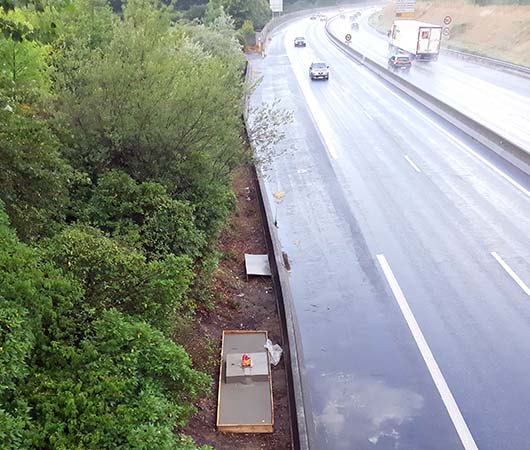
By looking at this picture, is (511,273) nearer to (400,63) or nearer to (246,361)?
(246,361)

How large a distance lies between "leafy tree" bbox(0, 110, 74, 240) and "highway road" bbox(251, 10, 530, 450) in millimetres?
5823

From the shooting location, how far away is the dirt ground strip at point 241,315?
9336 mm

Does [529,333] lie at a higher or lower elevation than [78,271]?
lower

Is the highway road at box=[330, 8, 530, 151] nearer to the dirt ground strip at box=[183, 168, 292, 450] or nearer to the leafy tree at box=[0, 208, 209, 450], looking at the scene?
the dirt ground strip at box=[183, 168, 292, 450]

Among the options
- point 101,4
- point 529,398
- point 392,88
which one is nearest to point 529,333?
point 529,398

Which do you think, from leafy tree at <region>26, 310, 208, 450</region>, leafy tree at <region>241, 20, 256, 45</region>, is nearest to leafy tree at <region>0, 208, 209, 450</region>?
leafy tree at <region>26, 310, 208, 450</region>

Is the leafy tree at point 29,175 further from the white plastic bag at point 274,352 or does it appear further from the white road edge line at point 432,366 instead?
the white road edge line at point 432,366

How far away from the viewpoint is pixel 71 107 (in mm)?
11969

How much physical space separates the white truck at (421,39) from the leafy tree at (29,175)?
5207 centimetres

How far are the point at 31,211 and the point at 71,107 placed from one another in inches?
169

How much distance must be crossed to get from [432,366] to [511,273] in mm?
5070

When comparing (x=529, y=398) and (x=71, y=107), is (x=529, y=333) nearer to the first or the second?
(x=529, y=398)

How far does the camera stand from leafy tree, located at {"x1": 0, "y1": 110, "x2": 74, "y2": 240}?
819 cm

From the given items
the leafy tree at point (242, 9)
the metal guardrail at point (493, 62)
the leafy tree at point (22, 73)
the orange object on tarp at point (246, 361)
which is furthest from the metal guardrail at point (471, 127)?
the leafy tree at point (242, 9)
